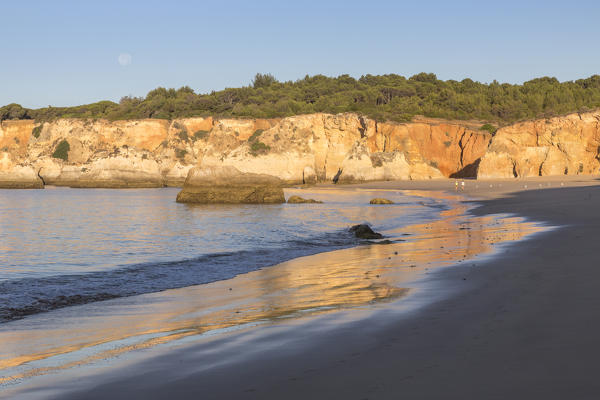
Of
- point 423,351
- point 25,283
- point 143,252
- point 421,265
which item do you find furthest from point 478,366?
point 143,252

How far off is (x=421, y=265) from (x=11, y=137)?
319 feet

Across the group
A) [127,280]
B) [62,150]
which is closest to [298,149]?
[62,150]

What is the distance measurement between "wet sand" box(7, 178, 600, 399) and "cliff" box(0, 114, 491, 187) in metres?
61.1

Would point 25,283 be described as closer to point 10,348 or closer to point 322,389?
point 10,348

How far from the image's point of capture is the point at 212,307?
25.7 ft

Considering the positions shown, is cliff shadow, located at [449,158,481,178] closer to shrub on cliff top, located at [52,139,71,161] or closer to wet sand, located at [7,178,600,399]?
shrub on cliff top, located at [52,139,71,161]

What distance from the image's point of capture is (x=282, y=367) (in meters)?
4.32

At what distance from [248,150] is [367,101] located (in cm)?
4224

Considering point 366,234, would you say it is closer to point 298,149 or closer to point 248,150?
point 248,150

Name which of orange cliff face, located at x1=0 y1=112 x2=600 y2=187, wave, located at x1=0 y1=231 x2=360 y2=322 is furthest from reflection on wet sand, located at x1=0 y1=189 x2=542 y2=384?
Answer: orange cliff face, located at x1=0 y1=112 x2=600 y2=187

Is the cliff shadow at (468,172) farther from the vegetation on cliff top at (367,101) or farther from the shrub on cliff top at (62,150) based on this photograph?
the shrub on cliff top at (62,150)

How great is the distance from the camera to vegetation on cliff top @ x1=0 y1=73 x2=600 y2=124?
90000 mm

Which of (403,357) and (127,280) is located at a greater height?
(403,357)

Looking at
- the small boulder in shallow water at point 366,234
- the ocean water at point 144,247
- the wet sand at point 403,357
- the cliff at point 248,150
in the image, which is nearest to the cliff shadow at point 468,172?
the cliff at point 248,150
